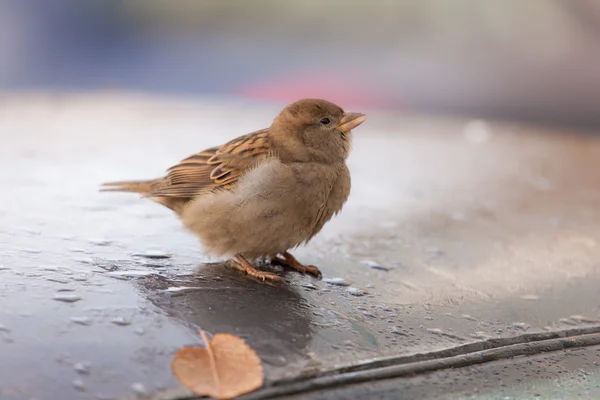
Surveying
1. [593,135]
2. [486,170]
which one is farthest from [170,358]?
[593,135]

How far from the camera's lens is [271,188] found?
311cm

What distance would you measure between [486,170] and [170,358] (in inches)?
149

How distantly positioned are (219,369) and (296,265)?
1.10 metres

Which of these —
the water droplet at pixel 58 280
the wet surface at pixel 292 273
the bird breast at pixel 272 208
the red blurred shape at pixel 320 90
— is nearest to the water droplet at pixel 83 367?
the wet surface at pixel 292 273

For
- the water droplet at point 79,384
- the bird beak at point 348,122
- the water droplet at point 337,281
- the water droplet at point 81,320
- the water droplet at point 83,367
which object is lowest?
the water droplet at point 79,384

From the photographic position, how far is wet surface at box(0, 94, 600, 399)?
7.27 feet

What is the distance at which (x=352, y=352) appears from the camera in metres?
2.33

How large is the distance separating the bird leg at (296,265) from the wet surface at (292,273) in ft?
0.23

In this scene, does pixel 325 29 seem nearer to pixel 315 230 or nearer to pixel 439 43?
pixel 439 43

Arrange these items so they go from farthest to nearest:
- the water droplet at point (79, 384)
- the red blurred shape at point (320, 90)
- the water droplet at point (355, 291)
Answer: the red blurred shape at point (320, 90) → the water droplet at point (355, 291) → the water droplet at point (79, 384)

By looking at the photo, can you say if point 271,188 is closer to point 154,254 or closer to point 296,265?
point 296,265

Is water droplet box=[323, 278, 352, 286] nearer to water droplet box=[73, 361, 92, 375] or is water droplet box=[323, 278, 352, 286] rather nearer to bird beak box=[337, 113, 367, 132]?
bird beak box=[337, 113, 367, 132]

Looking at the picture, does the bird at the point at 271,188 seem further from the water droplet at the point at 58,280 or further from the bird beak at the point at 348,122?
the water droplet at the point at 58,280

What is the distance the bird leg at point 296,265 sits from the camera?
10.4 feet
